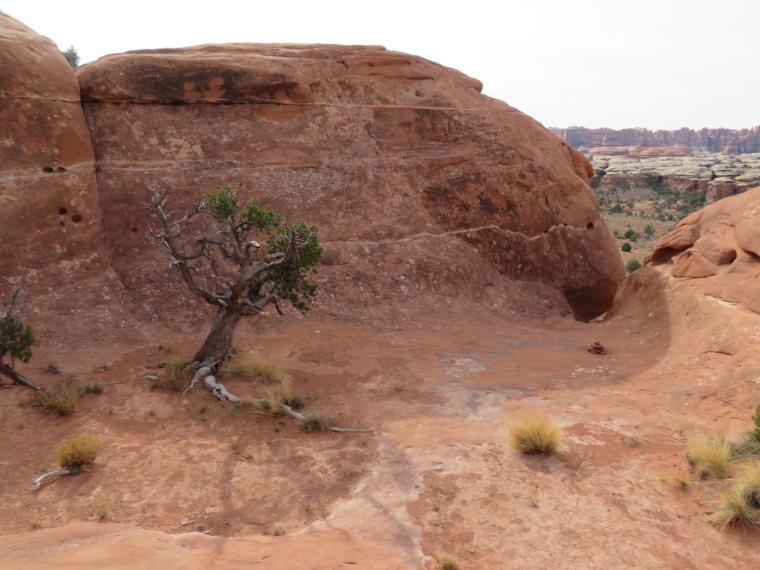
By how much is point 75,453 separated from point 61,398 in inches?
75.0

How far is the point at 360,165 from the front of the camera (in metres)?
15.1

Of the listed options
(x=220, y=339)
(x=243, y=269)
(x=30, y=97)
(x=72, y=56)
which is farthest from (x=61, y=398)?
(x=72, y=56)

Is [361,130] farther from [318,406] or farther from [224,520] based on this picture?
[224,520]

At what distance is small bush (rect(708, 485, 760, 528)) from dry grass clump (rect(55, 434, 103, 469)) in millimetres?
7076

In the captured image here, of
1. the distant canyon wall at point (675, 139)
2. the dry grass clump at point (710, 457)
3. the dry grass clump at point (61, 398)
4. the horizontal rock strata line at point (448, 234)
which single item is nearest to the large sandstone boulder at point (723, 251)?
the horizontal rock strata line at point (448, 234)

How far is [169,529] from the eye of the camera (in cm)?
518

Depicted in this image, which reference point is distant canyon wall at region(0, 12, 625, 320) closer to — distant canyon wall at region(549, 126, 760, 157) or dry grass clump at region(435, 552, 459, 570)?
dry grass clump at region(435, 552, 459, 570)

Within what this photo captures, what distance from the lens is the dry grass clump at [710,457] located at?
5.83 meters

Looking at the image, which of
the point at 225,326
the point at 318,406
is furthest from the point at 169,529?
the point at 225,326

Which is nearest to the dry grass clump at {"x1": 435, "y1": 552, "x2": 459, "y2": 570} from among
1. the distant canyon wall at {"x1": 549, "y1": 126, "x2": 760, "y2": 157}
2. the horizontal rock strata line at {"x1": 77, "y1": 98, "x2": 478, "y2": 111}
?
the horizontal rock strata line at {"x1": 77, "y1": 98, "x2": 478, "y2": 111}

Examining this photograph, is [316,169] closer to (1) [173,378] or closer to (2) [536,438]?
(1) [173,378]

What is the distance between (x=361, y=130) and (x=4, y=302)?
33.4 feet

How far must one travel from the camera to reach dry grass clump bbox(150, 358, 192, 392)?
28.3 ft

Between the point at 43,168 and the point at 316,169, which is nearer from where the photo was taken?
the point at 43,168
